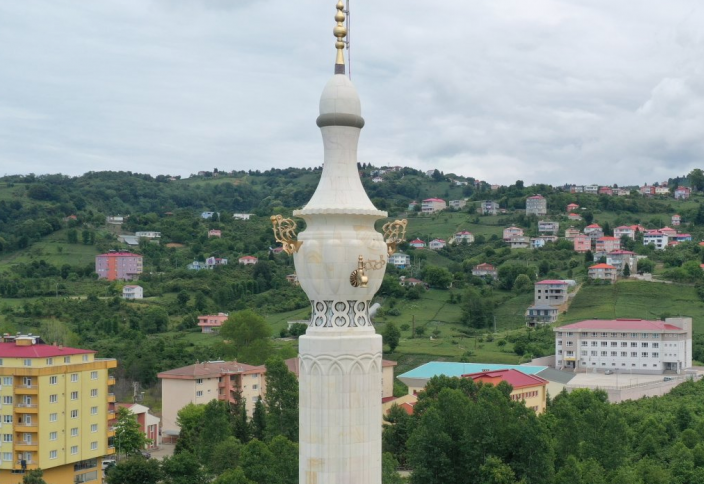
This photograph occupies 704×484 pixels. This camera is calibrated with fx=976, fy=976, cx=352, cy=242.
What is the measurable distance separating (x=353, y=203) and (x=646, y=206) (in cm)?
14240

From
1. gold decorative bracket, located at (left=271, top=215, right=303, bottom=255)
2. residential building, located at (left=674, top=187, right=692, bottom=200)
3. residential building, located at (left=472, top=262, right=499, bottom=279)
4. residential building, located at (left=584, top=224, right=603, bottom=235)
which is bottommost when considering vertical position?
gold decorative bracket, located at (left=271, top=215, right=303, bottom=255)

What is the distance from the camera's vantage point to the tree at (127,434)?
2089 inches

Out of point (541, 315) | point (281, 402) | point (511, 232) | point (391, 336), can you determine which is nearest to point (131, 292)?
point (391, 336)

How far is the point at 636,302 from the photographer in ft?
308

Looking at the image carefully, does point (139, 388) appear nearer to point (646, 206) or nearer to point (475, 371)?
point (475, 371)

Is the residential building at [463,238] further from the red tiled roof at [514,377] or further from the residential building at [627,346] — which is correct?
the red tiled roof at [514,377]

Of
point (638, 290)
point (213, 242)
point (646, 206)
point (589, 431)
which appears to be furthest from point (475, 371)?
point (646, 206)

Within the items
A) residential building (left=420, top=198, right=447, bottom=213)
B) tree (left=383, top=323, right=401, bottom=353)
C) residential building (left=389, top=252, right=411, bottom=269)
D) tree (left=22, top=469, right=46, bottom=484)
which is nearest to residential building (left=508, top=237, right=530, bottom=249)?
residential building (left=389, top=252, right=411, bottom=269)

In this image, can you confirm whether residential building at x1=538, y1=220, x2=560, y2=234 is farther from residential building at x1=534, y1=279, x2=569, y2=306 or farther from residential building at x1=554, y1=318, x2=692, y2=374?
residential building at x1=554, y1=318, x2=692, y2=374

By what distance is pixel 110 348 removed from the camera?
7675 centimetres

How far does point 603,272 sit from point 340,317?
89.6 meters

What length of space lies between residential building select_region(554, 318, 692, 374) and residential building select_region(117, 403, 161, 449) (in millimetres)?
32791

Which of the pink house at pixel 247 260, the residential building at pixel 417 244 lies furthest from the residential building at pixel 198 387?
the residential building at pixel 417 244

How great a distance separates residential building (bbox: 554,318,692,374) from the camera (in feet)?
244
